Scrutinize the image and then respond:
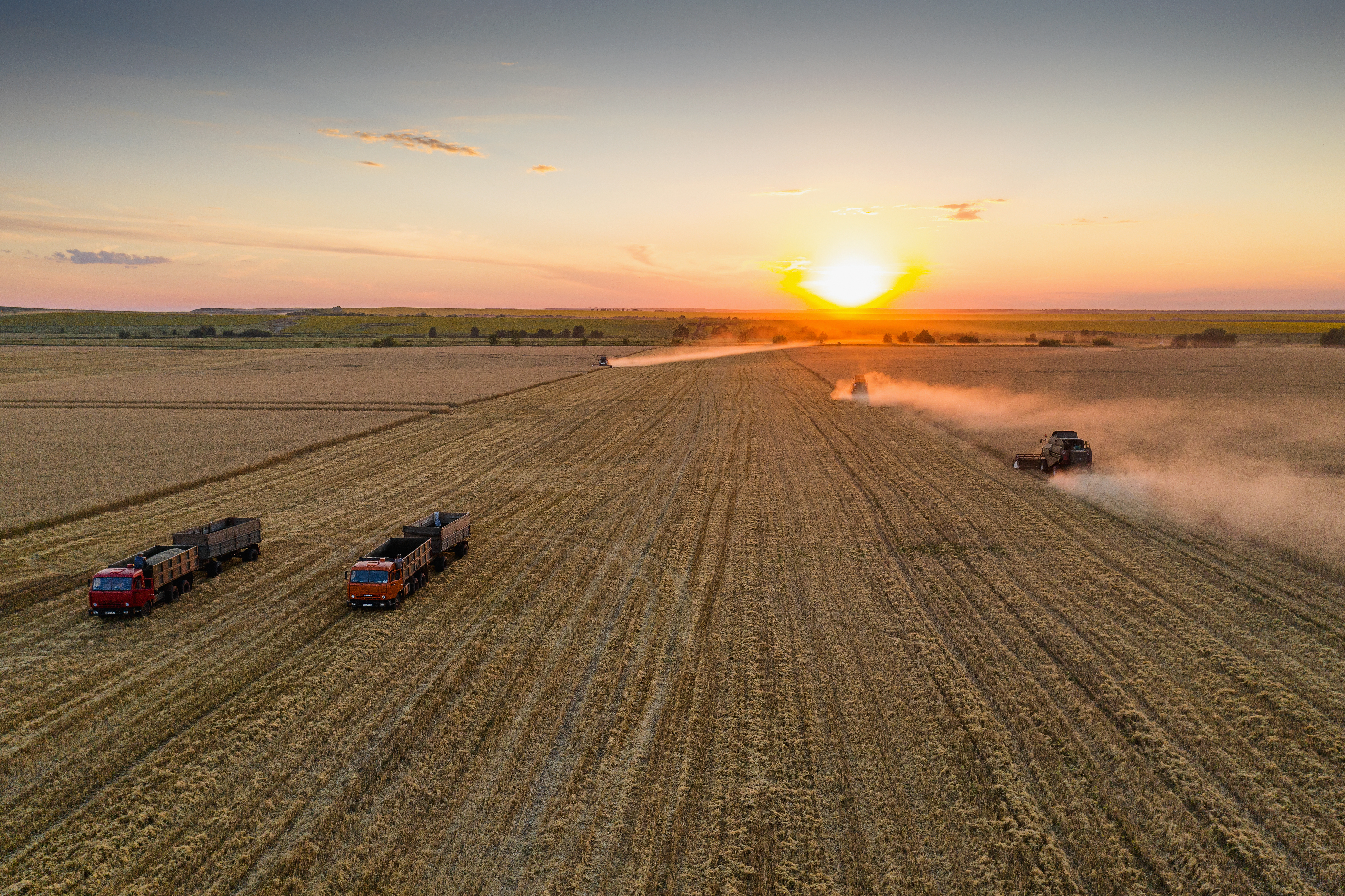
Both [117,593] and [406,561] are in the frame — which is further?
[406,561]

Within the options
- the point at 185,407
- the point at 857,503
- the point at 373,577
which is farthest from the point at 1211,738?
the point at 185,407

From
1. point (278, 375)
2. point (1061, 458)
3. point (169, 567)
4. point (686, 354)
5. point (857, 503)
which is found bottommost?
point (857, 503)

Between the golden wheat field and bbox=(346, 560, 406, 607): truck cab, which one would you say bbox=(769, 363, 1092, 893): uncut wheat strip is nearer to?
bbox=(346, 560, 406, 607): truck cab

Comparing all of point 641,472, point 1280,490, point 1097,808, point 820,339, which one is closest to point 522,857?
point 1097,808

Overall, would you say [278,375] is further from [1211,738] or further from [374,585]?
[1211,738]

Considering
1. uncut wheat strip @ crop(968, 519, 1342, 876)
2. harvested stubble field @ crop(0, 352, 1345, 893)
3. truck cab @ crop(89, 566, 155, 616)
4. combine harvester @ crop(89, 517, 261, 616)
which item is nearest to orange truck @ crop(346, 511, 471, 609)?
harvested stubble field @ crop(0, 352, 1345, 893)

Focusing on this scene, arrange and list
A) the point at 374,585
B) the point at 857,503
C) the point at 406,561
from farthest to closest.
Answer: the point at 857,503 → the point at 406,561 → the point at 374,585

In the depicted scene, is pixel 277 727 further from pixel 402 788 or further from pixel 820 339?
pixel 820 339
